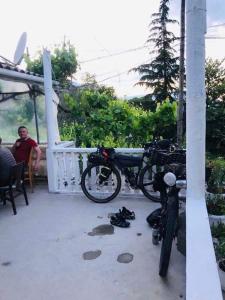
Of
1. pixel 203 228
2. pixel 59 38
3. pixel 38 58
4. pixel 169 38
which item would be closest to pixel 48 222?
pixel 203 228

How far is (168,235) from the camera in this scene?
7.86 feet

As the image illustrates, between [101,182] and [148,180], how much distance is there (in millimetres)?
731

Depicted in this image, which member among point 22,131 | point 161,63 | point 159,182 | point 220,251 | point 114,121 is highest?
point 161,63

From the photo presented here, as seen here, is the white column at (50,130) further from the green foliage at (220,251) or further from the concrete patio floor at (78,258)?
the green foliage at (220,251)

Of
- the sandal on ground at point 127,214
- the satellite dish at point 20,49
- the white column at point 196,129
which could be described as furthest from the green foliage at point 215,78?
the white column at point 196,129

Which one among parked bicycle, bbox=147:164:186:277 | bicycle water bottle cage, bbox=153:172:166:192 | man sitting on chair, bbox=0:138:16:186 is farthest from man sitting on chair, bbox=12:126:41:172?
parked bicycle, bbox=147:164:186:277

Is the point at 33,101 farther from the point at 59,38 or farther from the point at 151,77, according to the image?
the point at 151,77

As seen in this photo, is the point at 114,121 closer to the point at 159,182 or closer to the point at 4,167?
the point at 4,167

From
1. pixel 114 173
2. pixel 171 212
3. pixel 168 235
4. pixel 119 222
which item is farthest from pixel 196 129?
pixel 114 173

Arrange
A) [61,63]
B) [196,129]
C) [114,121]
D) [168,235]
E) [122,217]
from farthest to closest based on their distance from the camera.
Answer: [61,63], [114,121], [122,217], [168,235], [196,129]

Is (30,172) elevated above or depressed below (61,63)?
below

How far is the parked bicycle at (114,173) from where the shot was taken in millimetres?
4250

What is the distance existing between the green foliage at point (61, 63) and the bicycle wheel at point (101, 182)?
11249 millimetres

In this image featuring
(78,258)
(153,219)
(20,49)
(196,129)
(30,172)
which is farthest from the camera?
(20,49)
